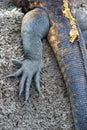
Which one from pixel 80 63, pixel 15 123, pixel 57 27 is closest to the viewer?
pixel 15 123

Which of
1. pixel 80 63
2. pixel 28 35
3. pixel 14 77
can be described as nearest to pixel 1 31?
pixel 28 35

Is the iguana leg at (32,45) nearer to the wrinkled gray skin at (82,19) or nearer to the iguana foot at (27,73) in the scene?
the iguana foot at (27,73)

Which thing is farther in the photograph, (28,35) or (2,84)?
(28,35)

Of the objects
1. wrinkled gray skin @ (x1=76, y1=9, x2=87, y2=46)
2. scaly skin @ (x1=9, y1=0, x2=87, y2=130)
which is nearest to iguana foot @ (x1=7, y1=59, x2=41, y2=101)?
scaly skin @ (x1=9, y1=0, x2=87, y2=130)

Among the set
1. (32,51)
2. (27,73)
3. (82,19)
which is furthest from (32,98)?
(82,19)

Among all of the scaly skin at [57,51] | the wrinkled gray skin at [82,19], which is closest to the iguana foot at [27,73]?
the scaly skin at [57,51]

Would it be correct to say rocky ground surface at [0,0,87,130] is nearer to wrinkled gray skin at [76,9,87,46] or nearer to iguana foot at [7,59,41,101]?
iguana foot at [7,59,41,101]

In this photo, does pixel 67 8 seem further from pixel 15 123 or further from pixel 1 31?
pixel 15 123
